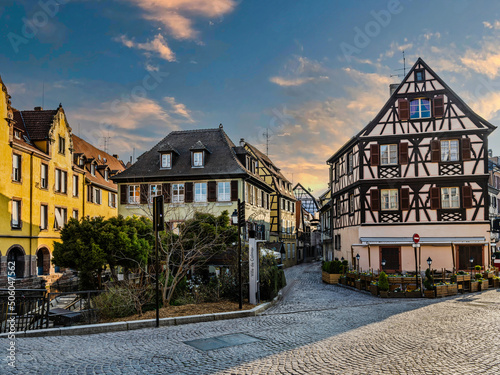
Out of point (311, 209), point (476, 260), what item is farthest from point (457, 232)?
point (311, 209)

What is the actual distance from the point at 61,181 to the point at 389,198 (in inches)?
988

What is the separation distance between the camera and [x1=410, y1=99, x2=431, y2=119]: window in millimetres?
28047

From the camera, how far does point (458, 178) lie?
1071 inches

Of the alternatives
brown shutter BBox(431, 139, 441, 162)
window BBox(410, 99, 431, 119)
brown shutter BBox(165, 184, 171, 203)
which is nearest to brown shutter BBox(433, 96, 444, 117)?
window BBox(410, 99, 431, 119)

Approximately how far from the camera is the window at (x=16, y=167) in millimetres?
29383

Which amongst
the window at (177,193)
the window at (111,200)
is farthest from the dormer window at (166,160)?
the window at (111,200)

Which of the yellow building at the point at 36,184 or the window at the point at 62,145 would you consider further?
the window at the point at 62,145

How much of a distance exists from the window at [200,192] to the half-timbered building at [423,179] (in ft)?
37.1

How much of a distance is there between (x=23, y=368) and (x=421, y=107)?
26.4 meters

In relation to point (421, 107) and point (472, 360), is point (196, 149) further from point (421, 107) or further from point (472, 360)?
point (472, 360)

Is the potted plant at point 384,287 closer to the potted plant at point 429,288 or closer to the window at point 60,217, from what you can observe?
the potted plant at point 429,288

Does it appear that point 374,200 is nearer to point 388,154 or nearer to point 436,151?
point 388,154

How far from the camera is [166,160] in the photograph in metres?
35.1

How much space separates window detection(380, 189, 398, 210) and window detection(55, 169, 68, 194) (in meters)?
24.4
